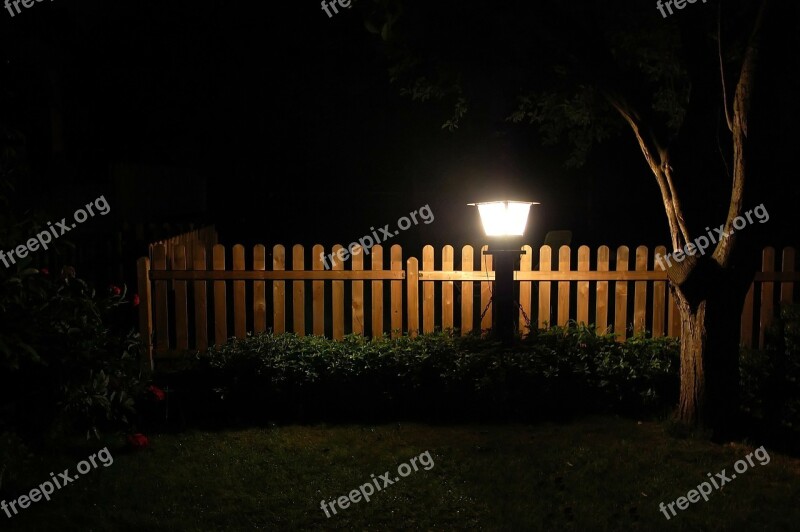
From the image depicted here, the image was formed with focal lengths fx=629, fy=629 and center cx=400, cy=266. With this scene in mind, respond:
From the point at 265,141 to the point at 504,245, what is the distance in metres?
12.8

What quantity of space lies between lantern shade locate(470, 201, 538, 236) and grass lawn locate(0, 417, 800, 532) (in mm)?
1636

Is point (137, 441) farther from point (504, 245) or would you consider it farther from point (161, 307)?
point (504, 245)

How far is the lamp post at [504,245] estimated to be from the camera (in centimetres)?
531

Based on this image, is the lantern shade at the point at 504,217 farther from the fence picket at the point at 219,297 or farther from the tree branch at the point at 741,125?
the fence picket at the point at 219,297

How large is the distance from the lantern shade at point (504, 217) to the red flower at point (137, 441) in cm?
319

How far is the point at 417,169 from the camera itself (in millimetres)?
17484

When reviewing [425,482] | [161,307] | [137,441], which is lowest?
[425,482]

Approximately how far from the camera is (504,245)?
5445 millimetres

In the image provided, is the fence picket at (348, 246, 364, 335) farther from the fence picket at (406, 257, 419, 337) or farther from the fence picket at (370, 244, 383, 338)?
the fence picket at (406, 257, 419, 337)

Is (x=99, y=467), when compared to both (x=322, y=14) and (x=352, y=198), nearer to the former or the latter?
(x=322, y=14)

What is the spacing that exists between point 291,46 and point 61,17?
17.1ft

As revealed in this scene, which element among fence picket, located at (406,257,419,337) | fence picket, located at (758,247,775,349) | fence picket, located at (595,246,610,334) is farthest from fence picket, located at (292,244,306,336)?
fence picket, located at (758,247,775,349)

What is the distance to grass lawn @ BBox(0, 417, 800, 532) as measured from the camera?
3631mm

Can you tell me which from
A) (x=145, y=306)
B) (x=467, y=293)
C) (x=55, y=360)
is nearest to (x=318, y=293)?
(x=467, y=293)
